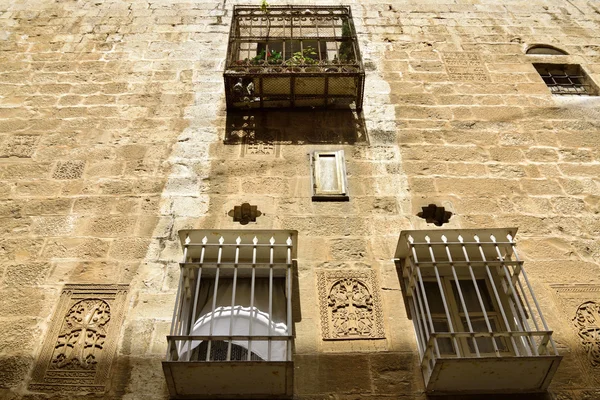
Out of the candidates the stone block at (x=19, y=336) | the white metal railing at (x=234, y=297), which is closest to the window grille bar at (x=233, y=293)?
the white metal railing at (x=234, y=297)

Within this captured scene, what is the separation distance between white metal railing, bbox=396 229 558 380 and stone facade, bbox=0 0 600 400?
0.56ft

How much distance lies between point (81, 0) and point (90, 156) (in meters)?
3.33

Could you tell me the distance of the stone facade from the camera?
3861 mm

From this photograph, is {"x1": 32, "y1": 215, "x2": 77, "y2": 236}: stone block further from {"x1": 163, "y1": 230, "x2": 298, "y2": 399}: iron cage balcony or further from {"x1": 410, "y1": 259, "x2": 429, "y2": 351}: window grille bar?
{"x1": 410, "y1": 259, "x2": 429, "y2": 351}: window grille bar

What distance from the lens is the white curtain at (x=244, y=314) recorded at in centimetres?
366

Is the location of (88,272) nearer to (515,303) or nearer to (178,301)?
(178,301)

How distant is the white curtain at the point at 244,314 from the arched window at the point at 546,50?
195 inches

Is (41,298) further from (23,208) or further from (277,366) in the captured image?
(277,366)

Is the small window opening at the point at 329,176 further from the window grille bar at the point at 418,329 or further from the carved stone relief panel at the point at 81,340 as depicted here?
the carved stone relief panel at the point at 81,340

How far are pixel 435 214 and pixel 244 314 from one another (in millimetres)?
2019

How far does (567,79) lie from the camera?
261 inches

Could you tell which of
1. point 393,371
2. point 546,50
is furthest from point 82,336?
point 546,50

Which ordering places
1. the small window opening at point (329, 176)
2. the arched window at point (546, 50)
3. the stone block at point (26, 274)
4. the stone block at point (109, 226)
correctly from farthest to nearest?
the arched window at point (546, 50), the small window opening at point (329, 176), the stone block at point (109, 226), the stone block at point (26, 274)

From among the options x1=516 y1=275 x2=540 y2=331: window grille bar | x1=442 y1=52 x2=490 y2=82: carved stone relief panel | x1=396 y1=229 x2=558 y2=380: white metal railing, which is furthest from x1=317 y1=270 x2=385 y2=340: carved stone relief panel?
x1=442 y1=52 x2=490 y2=82: carved stone relief panel
